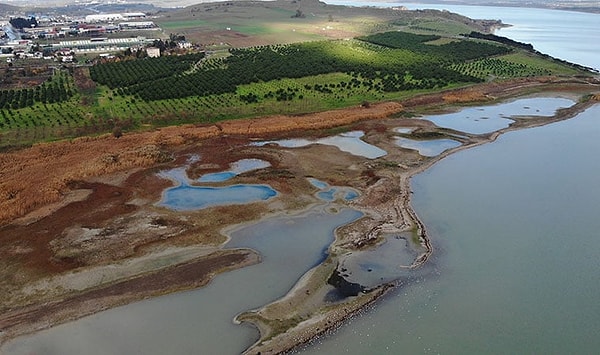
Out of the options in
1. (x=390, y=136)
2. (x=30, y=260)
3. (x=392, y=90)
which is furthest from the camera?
(x=392, y=90)

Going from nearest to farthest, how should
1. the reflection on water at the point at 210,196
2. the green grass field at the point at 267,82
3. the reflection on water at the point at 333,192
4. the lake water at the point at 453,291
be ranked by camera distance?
the lake water at the point at 453,291 < the reflection on water at the point at 210,196 < the reflection on water at the point at 333,192 < the green grass field at the point at 267,82

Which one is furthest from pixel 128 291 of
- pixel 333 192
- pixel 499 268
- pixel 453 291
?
pixel 499 268

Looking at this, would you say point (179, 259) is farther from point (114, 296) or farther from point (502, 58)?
point (502, 58)

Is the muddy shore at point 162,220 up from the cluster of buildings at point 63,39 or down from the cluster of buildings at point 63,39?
down

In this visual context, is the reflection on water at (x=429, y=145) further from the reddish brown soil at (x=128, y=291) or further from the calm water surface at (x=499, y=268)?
the reddish brown soil at (x=128, y=291)

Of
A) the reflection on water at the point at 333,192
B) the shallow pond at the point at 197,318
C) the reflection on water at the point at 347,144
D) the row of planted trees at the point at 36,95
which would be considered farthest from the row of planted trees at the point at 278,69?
the shallow pond at the point at 197,318

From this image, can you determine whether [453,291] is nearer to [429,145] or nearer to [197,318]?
[197,318]

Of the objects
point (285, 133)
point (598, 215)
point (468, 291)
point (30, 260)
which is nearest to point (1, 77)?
point (285, 133)
